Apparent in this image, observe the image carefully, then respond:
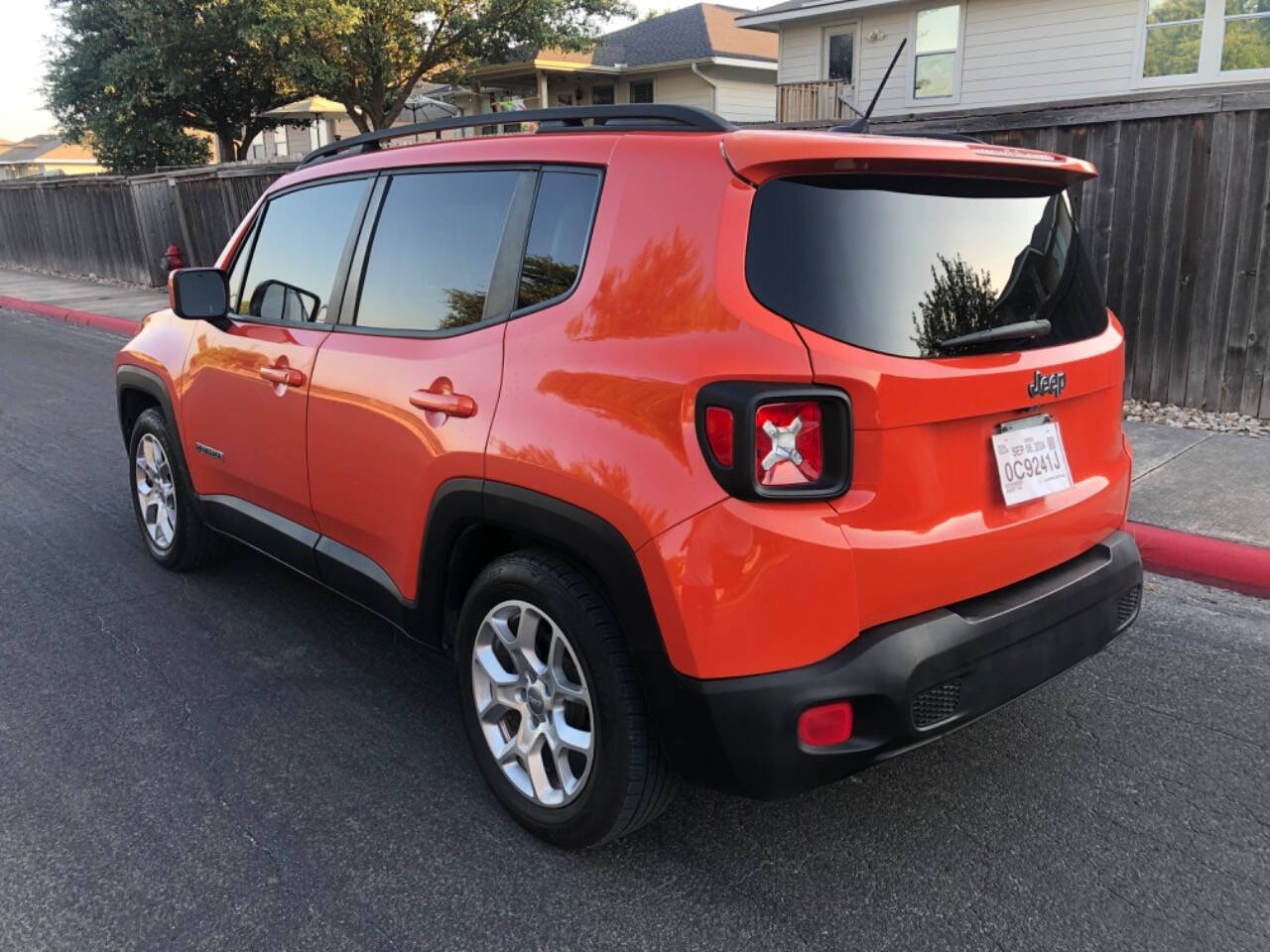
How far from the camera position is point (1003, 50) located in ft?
56.7

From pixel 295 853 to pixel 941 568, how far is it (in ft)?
6.04

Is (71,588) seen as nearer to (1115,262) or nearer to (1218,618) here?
(1218,618)

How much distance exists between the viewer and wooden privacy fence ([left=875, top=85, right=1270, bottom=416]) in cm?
656

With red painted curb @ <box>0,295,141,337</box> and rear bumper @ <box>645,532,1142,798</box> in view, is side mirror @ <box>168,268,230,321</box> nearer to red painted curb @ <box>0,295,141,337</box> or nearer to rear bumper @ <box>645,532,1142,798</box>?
rear bumper @ <box>645,532,1142,798</box>

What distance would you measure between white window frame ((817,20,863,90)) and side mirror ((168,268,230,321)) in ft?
58.2

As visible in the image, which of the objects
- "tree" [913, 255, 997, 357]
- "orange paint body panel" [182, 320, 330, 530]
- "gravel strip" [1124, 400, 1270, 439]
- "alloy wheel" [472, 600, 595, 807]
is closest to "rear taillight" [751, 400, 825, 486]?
"tree" [913, 255, 997, 357]

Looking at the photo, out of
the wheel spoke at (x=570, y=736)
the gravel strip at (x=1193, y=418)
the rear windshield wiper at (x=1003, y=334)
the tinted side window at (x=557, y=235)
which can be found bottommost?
the gravel strip at (x=1193, y=418)

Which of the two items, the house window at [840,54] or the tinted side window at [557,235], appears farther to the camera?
the house window at [840,54]

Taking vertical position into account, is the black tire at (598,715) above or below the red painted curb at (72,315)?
above

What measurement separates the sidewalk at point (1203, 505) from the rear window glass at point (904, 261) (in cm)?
236

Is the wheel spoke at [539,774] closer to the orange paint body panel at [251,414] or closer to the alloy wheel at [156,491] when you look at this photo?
the orange paint body panel at [251,414]

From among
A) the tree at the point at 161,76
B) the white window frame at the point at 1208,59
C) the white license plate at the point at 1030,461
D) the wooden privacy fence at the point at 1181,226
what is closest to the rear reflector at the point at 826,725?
the white license plate at the point at 1030,461

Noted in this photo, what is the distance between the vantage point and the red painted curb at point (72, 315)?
44.8ft

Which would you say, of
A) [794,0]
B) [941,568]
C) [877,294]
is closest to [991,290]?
[877,294]
